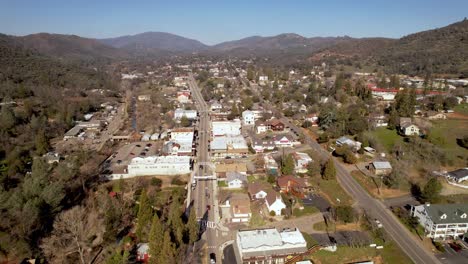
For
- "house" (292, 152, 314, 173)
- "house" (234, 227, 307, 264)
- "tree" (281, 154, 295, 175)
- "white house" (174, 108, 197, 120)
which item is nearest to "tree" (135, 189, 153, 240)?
"house" (234, 227, 307, 264)

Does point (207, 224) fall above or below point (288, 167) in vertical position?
below

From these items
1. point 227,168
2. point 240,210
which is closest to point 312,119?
point 227,168

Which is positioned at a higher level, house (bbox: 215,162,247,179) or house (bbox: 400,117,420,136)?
house (bbox: 400,117,420,136)

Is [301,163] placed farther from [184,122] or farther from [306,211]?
[184,122]

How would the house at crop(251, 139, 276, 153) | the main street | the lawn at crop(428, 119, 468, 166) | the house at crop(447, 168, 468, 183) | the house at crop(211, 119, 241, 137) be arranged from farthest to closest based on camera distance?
the house at crop(211, 119, 241, 137)
the house at crop(251, 139, 276, 153)
the lawn at crop(428, 119, 468, 166)
the house at crop(447, 168, 468, 183)
the main street

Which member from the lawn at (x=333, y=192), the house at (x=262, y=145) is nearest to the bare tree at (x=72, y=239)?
Result: the lawn at (x=333, y=192)

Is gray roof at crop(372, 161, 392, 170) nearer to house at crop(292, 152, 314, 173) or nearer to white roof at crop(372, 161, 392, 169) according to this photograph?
white roof at crop(372, 161, 392, 169)
